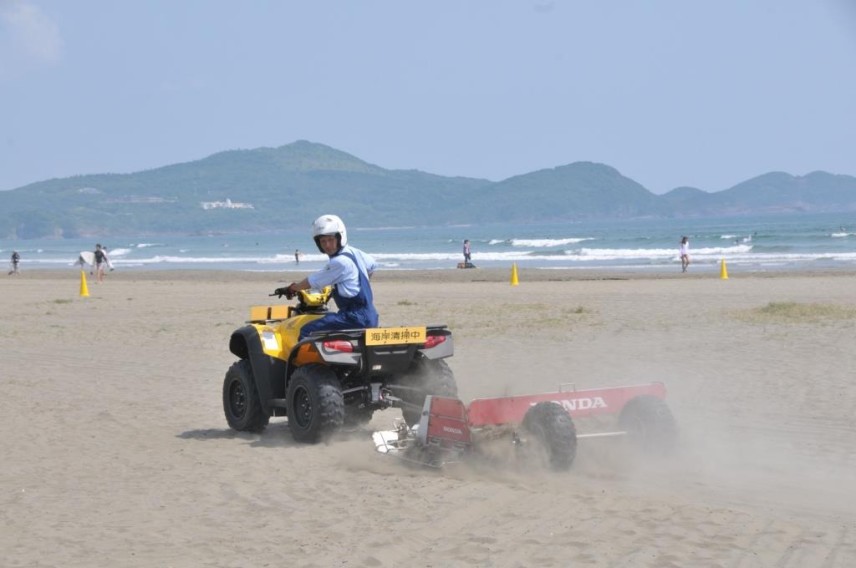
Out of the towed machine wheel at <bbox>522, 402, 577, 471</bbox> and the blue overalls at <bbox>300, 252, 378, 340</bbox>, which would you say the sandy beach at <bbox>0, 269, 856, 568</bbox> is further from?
the blue overalls at <bbox>300, 252, 378, 340</bbox>

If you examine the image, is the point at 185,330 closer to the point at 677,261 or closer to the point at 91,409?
the point at 91,409

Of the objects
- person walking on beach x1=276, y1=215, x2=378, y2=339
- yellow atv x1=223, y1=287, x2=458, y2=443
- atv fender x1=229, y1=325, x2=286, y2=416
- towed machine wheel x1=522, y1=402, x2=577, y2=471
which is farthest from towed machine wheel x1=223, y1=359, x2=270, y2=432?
towed machine wheel x1=522, y1=402, x2=577, y2=471

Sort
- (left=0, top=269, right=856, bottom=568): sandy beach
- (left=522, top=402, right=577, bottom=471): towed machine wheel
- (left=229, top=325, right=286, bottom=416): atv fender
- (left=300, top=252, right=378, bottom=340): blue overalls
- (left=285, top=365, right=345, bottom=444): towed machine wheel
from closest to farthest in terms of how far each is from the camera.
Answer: (left=0, top=269, right=856, bottom=568): sandy beach, (left=522, top=402, right=577, bottom=471): towed machine wheel, (left=285, top=365, right=345, bottom=444): towed machine wheel, (left=300, top=252, right=378, bottom=340): blue overalls, (left=229, top=325, right=286, bottom=416): atv fender

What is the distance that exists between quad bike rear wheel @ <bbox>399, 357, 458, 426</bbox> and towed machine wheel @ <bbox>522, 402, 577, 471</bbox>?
1.36 metres

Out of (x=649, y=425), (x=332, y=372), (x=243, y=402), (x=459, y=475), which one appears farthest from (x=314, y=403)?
(x=649, y=425)

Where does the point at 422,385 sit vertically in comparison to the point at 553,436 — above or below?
above

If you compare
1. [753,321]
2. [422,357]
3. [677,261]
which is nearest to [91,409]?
[422,357]

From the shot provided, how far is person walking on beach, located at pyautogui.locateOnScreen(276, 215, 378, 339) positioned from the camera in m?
9.21

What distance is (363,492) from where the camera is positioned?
7.72 meters

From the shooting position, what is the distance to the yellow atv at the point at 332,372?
30.0 ft

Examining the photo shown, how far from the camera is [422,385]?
938cm

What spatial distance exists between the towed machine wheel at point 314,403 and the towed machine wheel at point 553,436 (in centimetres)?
182

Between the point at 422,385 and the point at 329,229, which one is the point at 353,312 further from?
the point at 422,385

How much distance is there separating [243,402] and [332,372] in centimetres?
128
